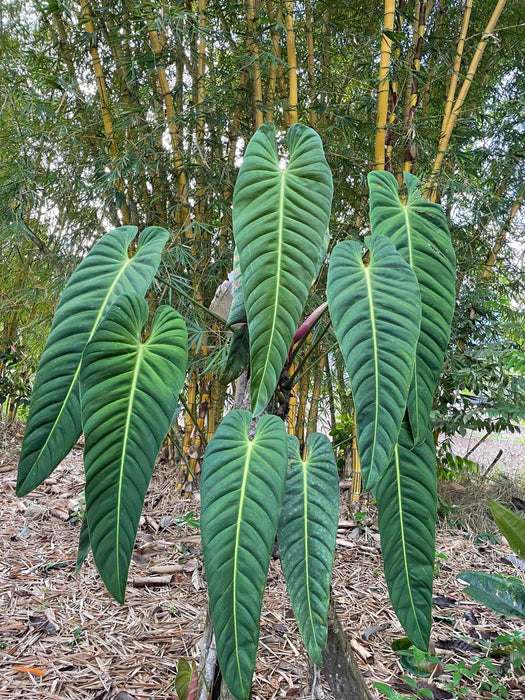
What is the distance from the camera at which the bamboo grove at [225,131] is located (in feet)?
5.90

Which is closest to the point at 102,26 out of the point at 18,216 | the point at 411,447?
the point at 18,216

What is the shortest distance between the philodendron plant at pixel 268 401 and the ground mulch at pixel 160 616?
665 mm

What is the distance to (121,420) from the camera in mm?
587

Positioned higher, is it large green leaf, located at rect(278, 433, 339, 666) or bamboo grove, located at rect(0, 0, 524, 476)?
bamboo grove, located at rect(0, 0, 524, 476)

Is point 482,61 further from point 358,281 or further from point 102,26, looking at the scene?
point 358,281

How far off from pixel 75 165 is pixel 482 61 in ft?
5.96

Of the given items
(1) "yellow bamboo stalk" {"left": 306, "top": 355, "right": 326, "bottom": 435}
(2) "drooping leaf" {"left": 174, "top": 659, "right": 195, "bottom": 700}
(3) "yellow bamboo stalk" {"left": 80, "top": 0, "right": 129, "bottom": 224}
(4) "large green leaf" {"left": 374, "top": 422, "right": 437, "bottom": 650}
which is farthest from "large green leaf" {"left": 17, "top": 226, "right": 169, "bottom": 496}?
(1) "yellow bamboo stalk" {"left": 306, "top": 355, "right": 326, "bottom": 435}

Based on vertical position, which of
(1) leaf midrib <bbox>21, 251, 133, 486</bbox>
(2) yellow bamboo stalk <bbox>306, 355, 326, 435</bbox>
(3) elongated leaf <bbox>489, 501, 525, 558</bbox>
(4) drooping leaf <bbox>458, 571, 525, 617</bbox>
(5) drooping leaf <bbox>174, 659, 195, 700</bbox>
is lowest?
(5) drooping leaf <bbox>174, 659, 195, 700</bbox>

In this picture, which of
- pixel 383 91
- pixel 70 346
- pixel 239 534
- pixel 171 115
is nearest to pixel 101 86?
pixel 171 115

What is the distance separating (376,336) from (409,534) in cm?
23

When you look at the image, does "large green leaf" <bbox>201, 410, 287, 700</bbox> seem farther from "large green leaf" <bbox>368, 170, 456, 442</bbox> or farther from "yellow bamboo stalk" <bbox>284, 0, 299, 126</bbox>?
"yellow bamboo stalk" <bbox>284, 0, 299, 126</bbox>

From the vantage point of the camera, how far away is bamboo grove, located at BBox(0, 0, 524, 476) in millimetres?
1798

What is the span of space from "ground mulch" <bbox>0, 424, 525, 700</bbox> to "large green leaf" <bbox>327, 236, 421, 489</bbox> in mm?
856

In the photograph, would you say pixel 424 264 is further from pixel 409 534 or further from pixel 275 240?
pixel 409 534
